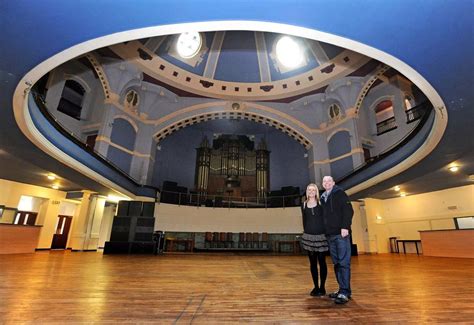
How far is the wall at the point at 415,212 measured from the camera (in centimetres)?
1041

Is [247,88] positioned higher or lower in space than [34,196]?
higher

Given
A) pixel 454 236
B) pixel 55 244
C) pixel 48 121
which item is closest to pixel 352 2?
pixel 48 121

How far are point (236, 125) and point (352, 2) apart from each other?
45.9 ft

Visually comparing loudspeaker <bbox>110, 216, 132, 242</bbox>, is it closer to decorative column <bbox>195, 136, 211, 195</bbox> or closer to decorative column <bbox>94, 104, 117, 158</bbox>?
decorative column <bbox>94, 104, 117, 158</bbox>

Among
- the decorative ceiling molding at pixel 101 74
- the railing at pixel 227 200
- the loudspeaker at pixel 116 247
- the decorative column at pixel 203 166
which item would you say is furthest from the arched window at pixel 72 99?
the decorative column at pixel 203 166

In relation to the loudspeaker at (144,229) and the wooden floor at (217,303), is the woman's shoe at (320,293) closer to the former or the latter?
the wooden floor at (217,303)

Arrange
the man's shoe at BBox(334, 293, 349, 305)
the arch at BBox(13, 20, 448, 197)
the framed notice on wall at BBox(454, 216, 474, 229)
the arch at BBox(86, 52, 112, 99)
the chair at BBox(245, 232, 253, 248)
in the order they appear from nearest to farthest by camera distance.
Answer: the man's shoe at BBox(334, 293, 349, 305) < the arch at BBox(13, 20, 448, 197) < the arch at BBox(86, 52, 112, 99) < the framed notice on wall at BBox(454, 216, 474, 229) < the chair at BBox(245, 232, 253, 248)

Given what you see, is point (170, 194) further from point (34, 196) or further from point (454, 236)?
point (454, 236)

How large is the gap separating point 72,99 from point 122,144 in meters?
4.06

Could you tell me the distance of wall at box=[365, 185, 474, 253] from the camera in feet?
34.1

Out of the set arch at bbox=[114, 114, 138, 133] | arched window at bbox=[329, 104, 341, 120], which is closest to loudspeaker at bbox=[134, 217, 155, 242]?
arch at bbox=[114, 114, 138, 133]

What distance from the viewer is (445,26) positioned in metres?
2.89

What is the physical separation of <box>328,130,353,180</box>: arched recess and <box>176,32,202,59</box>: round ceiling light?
8.62 metres

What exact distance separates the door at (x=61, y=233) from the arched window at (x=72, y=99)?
5249 millimetres
